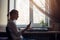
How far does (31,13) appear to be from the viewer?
4691mm

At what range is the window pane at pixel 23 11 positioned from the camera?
15.4 feet

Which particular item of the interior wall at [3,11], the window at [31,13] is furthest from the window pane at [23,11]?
the interior wall at [3,11]

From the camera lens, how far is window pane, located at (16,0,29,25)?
470 cm

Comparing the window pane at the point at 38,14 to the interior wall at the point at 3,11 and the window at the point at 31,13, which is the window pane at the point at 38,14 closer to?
the window at the point at 31,13

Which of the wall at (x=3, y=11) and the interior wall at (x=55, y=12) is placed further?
the wall at (x=3, y=11)

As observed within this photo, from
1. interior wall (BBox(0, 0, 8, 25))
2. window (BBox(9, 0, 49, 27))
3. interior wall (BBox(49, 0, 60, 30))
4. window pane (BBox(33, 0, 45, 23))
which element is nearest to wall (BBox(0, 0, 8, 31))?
interior wall (BBox(0, 0, 8, 25))

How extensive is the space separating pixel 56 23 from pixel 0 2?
5.75 ft

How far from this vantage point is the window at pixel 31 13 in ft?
15.2

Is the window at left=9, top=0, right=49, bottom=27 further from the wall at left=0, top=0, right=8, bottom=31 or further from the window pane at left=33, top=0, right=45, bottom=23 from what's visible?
the wall at left=0, top=0, right=8, bottom=31

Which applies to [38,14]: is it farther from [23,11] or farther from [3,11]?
[3,11]

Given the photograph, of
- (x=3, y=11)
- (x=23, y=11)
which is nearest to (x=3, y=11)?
(x=3, y=11)

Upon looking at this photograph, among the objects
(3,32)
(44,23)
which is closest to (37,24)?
(44,23)

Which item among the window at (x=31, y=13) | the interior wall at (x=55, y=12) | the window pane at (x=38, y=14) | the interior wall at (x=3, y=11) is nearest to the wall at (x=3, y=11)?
the interior wall at (x=3, y=11)

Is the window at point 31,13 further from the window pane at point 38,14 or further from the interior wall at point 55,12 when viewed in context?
the interior wall at point 55,12
